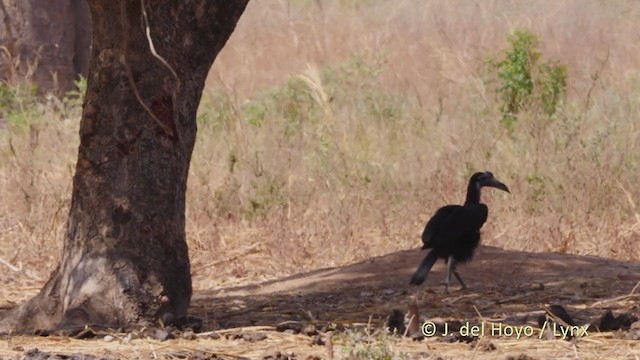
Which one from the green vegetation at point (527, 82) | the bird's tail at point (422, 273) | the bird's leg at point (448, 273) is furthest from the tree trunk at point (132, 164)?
the green vegetation at point (527, 82)

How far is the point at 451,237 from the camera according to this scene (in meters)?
8.10

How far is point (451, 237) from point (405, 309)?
2.52ft

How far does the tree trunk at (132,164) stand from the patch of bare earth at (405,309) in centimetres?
31

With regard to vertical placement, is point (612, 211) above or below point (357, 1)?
below

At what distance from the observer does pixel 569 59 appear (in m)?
18.3

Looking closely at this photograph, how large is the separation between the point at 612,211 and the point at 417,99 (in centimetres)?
495

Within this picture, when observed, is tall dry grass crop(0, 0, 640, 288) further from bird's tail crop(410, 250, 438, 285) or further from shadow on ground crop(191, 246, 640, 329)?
bird's tail crop(410, 250, 438, 285)

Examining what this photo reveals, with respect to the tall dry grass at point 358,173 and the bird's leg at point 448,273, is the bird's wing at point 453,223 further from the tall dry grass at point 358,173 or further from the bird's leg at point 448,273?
the tall dry grass at point 358,173

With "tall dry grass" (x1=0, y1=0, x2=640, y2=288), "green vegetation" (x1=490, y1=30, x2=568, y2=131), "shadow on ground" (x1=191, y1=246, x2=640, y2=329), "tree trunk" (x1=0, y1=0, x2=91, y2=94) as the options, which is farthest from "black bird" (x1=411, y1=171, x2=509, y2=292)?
"tree trunk" (x1=0, y1=0, x2=91, y2=94)

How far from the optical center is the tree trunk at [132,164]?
668 cm

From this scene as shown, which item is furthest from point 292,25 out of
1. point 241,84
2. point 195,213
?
point 195,213

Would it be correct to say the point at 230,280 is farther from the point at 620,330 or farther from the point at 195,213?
the point at 620,330

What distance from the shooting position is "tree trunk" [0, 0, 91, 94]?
15.6 metres

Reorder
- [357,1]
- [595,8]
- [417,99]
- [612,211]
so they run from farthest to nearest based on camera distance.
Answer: [357,1] < [595,8] < [417,99] < [612,211]
